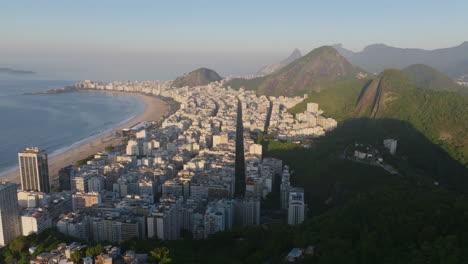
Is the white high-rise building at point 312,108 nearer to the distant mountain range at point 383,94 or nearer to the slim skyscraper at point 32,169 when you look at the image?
the distant mountain range at point 383,94

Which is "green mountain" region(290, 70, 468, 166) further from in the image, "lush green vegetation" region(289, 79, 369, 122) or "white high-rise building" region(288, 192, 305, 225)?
"white high-rise building" region(288, 192, 305, 225)

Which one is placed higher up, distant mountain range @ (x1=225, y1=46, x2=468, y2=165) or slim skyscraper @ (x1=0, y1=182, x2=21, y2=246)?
distant mountain range @ (x1=225, y1=46, x2=468, y2=165)

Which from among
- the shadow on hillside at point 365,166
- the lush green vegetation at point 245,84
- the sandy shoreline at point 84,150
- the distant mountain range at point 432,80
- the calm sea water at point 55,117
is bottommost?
the sandy shoreline at point 84,150

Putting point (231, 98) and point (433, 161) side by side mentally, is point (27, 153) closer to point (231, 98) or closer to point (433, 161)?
point (433, 161)

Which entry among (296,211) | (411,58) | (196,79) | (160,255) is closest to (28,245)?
(160,255)

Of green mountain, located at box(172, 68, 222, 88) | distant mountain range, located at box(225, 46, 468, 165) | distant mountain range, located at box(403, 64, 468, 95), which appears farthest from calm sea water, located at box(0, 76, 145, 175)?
distant mountain range, located at box(403, 64, 468, 95)

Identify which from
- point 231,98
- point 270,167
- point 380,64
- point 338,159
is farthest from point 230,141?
point 380,64

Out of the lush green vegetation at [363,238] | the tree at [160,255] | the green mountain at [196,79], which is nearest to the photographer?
the lush green vegetation at [363,238]

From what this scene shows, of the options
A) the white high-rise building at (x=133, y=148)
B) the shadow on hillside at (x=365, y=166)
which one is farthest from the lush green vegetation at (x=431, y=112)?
the white high-rise building at (x=133, y=148)
